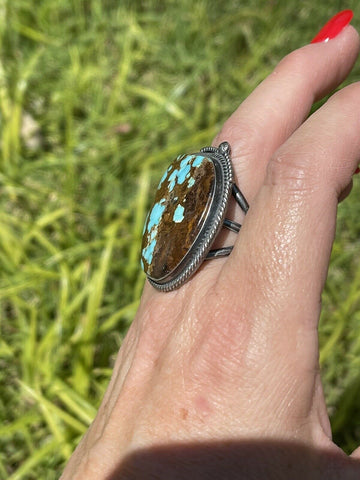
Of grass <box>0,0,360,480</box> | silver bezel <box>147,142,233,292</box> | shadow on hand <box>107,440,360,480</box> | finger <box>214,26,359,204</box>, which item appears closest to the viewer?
shadow on hand <box>107,440,360,480</box>

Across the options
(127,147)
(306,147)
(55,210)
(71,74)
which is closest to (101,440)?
(306,147)

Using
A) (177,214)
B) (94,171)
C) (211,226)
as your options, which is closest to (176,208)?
(177,214)

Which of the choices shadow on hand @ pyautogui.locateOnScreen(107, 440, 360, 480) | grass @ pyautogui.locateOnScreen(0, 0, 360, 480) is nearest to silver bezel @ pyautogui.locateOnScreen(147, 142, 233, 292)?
shadow on hand @ pyautogui.locateOnScreen(107, 440, 360, 480)

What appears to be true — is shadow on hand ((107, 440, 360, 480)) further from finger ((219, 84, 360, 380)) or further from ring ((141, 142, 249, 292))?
ring ((141, 142, 249, 292))

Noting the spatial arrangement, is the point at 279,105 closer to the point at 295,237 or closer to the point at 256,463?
the point at 295,237

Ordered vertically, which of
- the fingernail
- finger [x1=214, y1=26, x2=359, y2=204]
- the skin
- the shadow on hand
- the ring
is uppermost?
the fingernail

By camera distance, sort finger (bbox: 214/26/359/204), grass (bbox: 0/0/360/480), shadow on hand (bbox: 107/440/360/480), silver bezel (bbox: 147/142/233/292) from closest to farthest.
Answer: shadow on hand (bbox: 107/440/360/480), silver bezel (bbox: 147/142/233/292), finger (bbox: 214/26/359/204), grass (bbox: 0/0/360/480)

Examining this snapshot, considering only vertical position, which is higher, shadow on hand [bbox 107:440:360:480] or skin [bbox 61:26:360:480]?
skin [bbox 61:26:360:480]

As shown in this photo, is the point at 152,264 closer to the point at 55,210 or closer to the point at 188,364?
the point at 188,364
